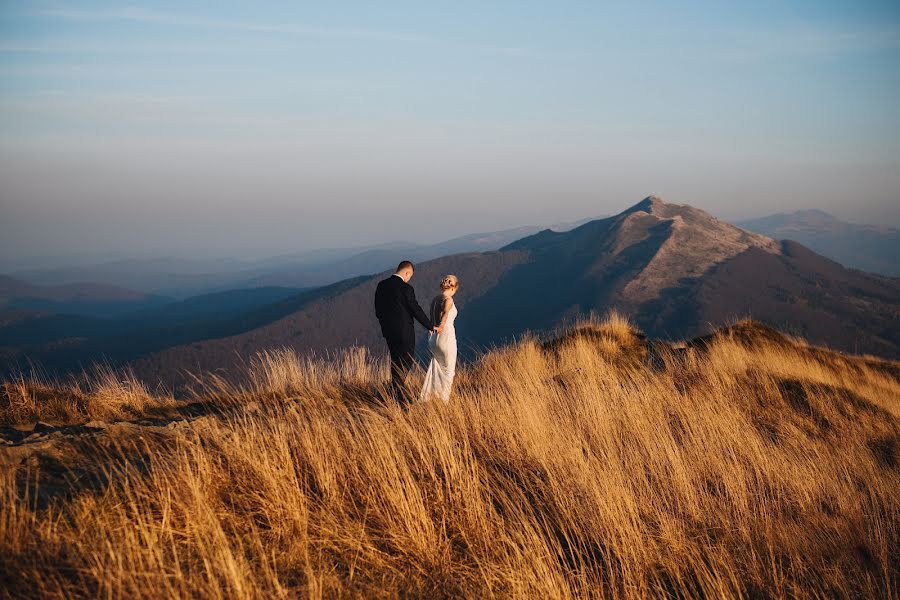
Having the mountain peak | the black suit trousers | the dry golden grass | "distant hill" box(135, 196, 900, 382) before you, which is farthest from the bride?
the mountain peak

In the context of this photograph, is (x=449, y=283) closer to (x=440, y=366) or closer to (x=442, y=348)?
(x=442, y=348)

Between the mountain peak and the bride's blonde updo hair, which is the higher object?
the mountain peak

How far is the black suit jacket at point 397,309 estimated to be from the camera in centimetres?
754

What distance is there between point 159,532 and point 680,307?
87603mm

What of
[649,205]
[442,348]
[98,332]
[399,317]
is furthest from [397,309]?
[98,332]

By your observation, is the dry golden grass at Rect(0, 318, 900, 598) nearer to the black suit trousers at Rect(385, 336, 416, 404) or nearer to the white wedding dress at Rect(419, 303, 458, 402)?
the white wedding dress at Rect(419, 303, 458, 402)

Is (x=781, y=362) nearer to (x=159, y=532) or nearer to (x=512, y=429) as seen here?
(x=512, y=429)

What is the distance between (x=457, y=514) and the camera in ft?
10.7

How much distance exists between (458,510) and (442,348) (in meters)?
4.25

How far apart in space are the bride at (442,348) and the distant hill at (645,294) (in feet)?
226

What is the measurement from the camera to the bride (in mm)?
7395

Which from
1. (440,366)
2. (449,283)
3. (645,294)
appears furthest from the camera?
(645,294)

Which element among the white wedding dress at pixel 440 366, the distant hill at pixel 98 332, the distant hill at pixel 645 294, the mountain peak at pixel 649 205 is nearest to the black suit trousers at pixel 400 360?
the white wedding dress at pixel 440 366

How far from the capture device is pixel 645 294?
88.6 metres
